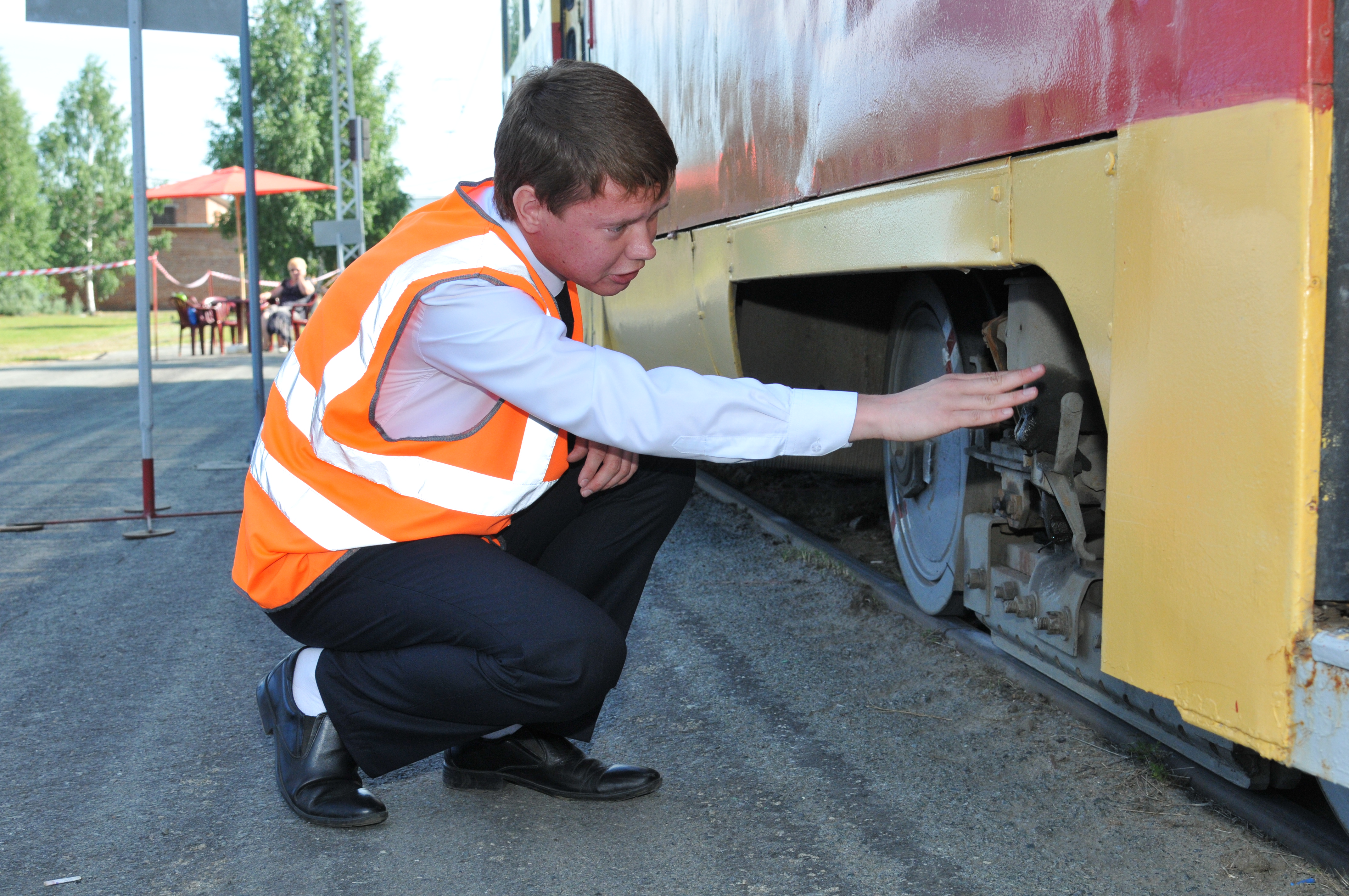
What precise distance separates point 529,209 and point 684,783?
3.96 ft

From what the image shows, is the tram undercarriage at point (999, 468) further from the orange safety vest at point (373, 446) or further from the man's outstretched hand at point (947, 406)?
the orange safety vest at point (373, 446)

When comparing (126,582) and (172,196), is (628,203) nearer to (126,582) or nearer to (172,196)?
(126,582)

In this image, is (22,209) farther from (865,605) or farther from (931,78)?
(931,78)

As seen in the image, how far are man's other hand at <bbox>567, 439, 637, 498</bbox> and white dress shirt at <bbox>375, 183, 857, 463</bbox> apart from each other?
461 mm

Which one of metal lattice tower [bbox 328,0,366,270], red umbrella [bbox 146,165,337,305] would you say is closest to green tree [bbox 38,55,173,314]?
metal lattice tower [bbox 328,0,366,270]

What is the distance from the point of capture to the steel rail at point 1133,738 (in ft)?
6.66

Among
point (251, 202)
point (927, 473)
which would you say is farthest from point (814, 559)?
point (251, 202)

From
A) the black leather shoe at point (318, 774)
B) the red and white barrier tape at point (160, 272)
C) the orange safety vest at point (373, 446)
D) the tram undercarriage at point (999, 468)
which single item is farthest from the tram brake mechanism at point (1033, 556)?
the red and white barrier tape at point (160, 272)

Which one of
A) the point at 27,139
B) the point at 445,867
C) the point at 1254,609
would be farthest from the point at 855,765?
the point at 27,139

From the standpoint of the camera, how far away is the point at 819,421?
187cm

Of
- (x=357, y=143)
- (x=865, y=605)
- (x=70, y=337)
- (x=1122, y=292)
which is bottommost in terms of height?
(x=865, y=605)

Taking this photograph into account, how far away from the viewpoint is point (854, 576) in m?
3.96

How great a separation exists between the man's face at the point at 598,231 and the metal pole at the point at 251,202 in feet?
12.3

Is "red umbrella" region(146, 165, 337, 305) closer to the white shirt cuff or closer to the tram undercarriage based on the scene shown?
the tram undercarriage
